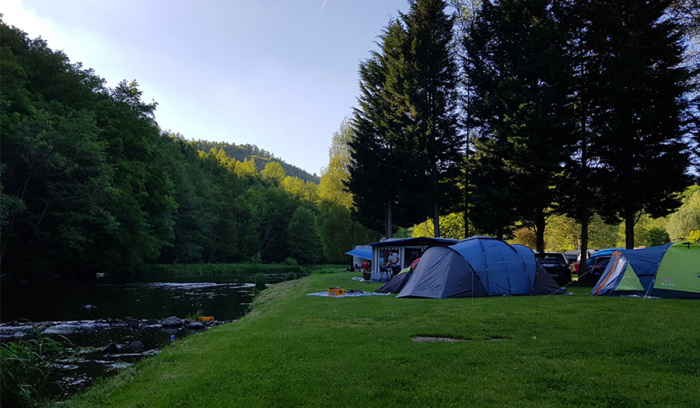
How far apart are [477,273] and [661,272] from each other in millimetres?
5267

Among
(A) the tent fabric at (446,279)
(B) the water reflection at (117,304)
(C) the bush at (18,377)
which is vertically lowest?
(B) the water reflection at (117,304)

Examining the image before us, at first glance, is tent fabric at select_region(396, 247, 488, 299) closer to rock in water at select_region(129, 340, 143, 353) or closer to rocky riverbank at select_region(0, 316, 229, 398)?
rocky riverbank at select_region(0, 316, 229, 398)

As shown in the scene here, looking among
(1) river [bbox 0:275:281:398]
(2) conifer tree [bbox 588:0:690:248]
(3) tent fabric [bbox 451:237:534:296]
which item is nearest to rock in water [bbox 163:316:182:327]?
(1) river [bbox 0:275:281:398]

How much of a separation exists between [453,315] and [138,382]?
689cm

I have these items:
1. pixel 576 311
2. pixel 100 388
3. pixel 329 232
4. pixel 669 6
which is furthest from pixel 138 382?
pixel 329 232

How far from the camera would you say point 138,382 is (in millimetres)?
6176

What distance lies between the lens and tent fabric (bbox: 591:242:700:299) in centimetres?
1365

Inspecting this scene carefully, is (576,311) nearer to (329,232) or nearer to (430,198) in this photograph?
(430,198)

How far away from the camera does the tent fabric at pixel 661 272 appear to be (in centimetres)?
1365

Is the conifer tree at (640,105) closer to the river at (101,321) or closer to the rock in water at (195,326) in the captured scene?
the river at (101,321)

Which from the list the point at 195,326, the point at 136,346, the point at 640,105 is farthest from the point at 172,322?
the point at 640,105

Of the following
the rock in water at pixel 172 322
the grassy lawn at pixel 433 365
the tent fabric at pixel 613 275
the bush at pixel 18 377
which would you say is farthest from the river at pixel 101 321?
the tent fabric at pixel 613 275

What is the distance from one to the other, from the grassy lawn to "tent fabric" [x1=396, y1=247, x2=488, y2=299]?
207 inches

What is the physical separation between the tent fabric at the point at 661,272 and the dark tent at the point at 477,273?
2397 mm
